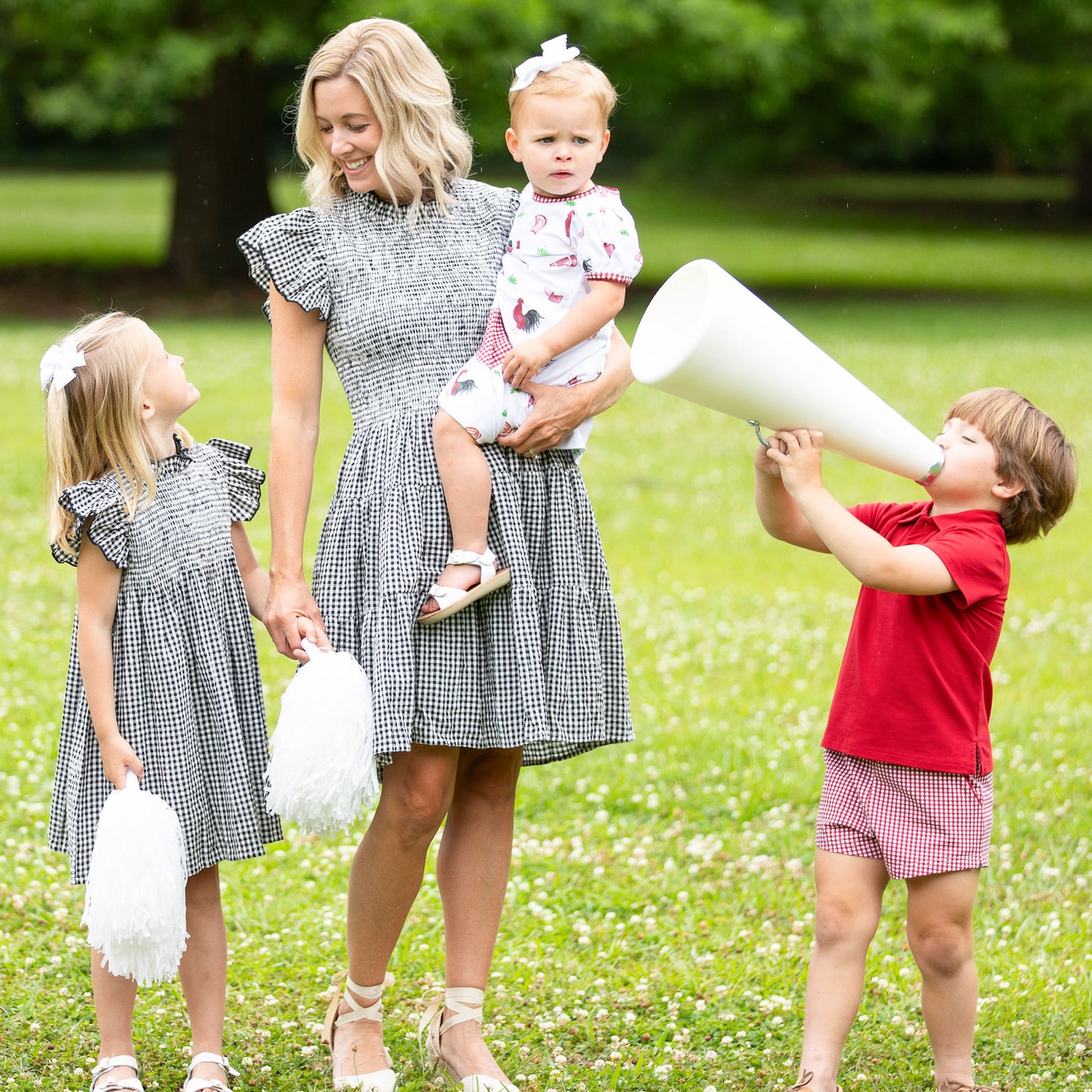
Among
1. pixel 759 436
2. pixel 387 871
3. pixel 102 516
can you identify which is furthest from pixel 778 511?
pixel 102 516

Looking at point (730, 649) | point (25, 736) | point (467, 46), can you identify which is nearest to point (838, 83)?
point (467, 46)

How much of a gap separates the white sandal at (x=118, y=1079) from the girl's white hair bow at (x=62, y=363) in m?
1.49

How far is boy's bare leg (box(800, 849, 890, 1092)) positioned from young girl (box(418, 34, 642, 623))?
97cm

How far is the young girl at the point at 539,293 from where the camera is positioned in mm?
3164

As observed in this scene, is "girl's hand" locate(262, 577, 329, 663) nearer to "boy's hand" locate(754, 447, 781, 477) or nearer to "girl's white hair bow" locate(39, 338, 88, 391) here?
"girl's white hair bow" locate(39, 338, 88, 391)

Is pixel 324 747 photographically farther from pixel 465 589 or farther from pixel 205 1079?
pixel 205 1079

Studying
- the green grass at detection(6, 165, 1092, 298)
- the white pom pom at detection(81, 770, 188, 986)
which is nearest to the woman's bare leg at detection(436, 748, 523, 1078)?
the white pom pom at detection(81, 770, 188, 986)

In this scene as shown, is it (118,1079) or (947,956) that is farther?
(118,1079)

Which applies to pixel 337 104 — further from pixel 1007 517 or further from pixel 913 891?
pixel 913 891

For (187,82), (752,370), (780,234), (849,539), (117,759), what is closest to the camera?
(752,370)

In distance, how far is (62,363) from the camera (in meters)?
3.19

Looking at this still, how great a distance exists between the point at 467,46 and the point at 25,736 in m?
13.5

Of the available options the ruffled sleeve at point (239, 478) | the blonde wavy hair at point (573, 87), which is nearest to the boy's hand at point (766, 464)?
the blonde wavy hair at point (573, 87)

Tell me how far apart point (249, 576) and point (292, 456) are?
413 millimetres
